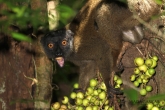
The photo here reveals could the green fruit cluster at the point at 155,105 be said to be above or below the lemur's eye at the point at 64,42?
above

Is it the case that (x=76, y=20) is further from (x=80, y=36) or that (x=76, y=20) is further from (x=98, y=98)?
(x=98, y=98)

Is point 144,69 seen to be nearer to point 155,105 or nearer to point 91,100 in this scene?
point 155,105

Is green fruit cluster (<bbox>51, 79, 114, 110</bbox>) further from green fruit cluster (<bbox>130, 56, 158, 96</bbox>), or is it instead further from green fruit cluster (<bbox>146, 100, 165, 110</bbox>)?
green fruit cluster (<bbox>146, 100, 165, 110</bbox>)

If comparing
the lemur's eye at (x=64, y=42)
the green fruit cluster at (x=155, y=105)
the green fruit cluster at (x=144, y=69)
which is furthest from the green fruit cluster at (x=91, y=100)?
the lemur's eye at (x=64, y=42)

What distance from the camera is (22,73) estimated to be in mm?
3439

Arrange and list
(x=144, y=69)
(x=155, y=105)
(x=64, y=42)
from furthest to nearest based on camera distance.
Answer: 1. (x=64, y=42)
2. (x=144, y=69)
3. (x=155, y=105)

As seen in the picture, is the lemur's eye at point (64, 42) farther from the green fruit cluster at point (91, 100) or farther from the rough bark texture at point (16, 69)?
the green fruit cluster at point (91, 100)

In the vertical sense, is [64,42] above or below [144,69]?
below

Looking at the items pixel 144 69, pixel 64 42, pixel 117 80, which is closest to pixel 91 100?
pixel 117 80

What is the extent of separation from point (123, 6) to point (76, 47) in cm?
121

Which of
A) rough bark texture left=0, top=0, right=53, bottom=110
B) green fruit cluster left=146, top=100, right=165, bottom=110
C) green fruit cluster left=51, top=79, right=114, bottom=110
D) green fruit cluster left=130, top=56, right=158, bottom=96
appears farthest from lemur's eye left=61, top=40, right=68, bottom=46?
green fruit cluster left=146, top=100, right=165, bottom=110

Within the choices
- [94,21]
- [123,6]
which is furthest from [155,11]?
[94,21]

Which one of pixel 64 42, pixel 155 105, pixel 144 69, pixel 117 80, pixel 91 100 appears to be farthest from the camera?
pixel 64 42

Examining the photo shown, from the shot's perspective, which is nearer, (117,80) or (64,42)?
(117,80)
